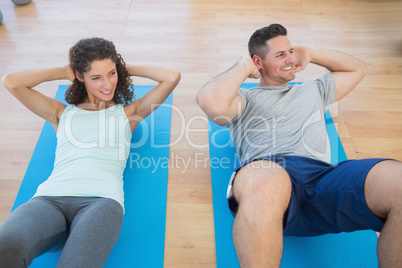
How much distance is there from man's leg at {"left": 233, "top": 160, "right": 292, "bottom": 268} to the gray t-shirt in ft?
0.81

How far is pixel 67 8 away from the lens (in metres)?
3.36

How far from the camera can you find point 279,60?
184 cm

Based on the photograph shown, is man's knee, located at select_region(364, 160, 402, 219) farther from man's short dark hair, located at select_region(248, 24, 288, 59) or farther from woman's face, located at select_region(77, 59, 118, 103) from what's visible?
woman's face, located at select_region(77, 59, 118, 103)

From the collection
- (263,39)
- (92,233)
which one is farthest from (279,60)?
(92,233)

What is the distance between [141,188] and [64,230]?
532 millimetres

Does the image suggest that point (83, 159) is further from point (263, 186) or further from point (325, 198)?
point (325, 198)

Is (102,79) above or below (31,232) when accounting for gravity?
above

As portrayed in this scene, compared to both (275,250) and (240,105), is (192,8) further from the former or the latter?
(275,250)

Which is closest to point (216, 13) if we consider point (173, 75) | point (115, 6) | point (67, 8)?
point (115, 6)

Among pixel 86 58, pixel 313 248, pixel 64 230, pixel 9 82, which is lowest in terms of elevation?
pixel 313 248

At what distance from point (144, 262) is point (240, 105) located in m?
0.90

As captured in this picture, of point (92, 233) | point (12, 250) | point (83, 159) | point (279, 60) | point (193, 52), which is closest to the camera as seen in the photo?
point (12, 250)

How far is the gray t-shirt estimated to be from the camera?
170 cm

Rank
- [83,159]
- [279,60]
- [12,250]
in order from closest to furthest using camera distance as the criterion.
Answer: [12,250] → [83,159] → [279,60]
